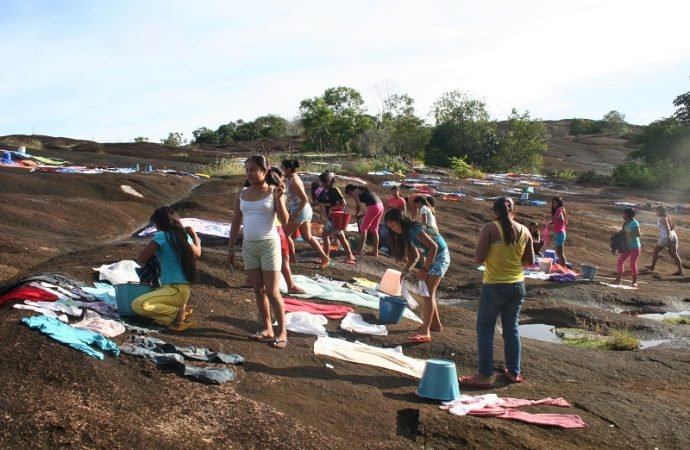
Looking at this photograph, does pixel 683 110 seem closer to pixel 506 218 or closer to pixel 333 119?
pixel 333 119

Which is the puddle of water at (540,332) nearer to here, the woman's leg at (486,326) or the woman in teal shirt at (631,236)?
the woman in teal shirt at (631,236)

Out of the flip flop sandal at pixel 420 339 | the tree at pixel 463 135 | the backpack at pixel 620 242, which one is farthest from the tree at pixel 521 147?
the flip flop sandal at pixel 420 339

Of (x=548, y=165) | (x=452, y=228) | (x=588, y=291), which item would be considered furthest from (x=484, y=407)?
(x=548, y=165)

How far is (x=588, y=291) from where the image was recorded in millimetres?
13164

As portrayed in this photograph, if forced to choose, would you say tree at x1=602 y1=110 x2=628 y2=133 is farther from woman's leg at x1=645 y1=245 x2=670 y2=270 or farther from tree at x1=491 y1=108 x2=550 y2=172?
woman's leg at x1=645 y1=245 x2=670 y2=270

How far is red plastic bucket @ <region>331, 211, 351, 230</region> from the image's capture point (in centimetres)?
1193

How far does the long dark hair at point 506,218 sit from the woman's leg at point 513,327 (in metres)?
0.42

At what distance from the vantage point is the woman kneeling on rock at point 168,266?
6.64 meters

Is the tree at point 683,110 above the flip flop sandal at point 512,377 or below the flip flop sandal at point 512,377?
above

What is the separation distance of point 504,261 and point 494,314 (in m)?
0.49

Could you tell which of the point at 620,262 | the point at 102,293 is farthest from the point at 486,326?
the point at 620,262

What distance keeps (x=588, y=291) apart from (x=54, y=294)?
938cm

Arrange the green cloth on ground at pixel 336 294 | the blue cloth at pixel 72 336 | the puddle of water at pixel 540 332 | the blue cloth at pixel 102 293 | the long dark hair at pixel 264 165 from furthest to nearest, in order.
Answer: the puddle of water at pixel 540 332 → the green cloth on ground at pixel 336 294 → the blue cloth at pixel 102 293 → the long dark hair at pixel 264 165 → the blue cloth at pixel 72 336

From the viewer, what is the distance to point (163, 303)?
670 cm
